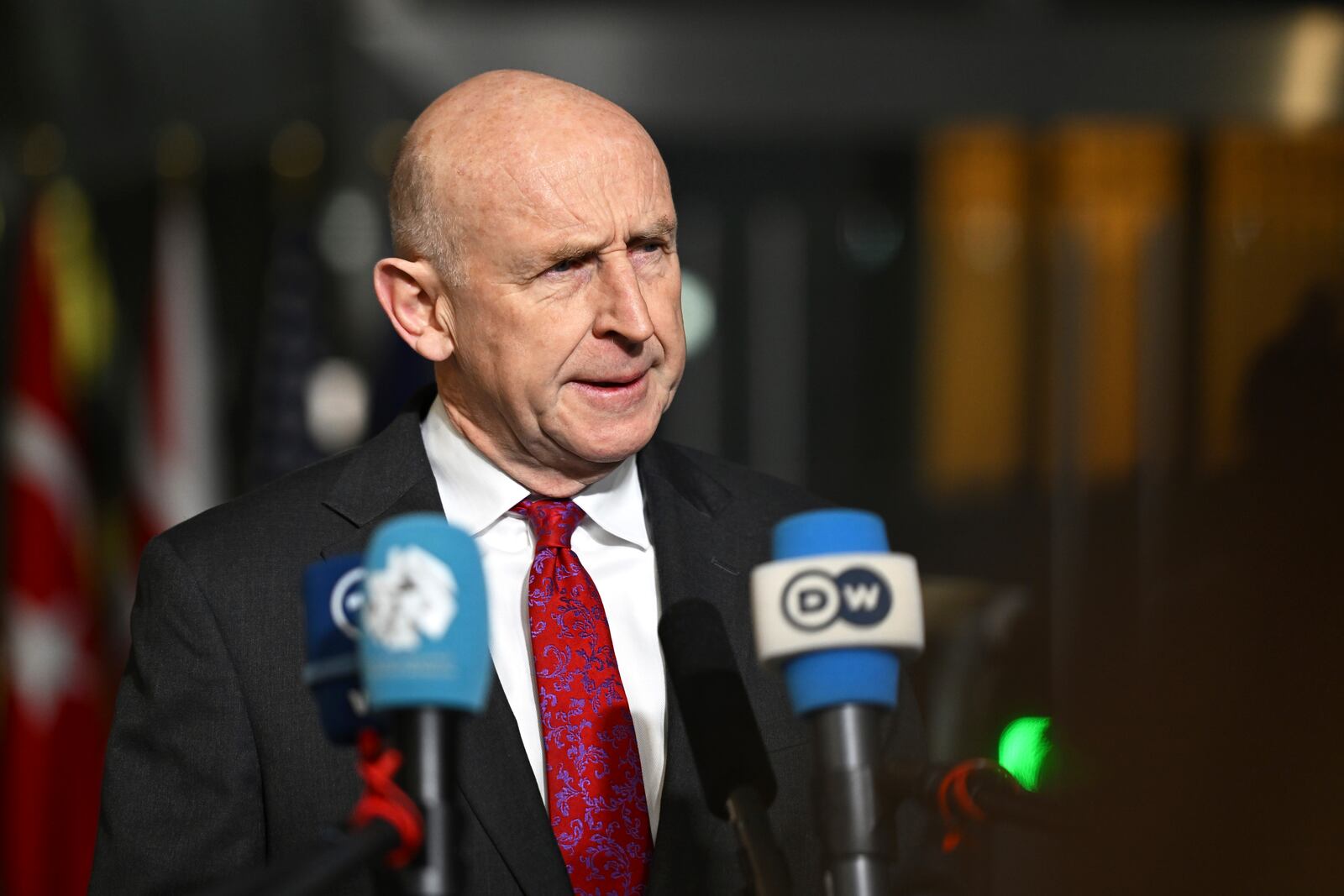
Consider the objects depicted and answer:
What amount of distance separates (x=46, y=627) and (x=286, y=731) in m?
2.87

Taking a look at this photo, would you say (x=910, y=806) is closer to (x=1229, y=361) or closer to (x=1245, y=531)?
(x=1245, y=531)

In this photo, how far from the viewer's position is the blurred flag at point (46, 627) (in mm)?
4109

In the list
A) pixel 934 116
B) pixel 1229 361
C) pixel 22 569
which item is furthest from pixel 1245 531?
pixel 934 116

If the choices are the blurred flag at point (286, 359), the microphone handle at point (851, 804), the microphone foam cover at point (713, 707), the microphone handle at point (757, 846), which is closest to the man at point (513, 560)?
the microphone foam cover at point (713, 707)

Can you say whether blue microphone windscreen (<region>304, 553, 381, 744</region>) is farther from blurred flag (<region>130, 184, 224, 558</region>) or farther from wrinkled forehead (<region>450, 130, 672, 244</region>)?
blurred flag (<region>130, 184, 224, 558</region>)

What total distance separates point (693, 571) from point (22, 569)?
3.03 m

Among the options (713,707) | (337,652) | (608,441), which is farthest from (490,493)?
(337,652)

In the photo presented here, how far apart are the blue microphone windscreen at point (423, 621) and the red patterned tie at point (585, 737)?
619mm

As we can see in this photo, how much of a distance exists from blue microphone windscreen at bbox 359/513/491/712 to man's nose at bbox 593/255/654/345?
2.24 feet

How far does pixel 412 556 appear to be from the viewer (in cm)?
98

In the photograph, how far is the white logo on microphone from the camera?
958 mm

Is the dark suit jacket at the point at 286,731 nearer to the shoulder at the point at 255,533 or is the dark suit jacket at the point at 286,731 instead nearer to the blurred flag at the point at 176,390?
the shoulder at the point at 255,533

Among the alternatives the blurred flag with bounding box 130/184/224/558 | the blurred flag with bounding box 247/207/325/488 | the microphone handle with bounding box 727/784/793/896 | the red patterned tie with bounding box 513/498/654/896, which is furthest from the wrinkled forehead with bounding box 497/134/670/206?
the blurred flag with bounding box 130/184/224/558

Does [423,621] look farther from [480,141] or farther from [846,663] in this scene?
[480,141]
